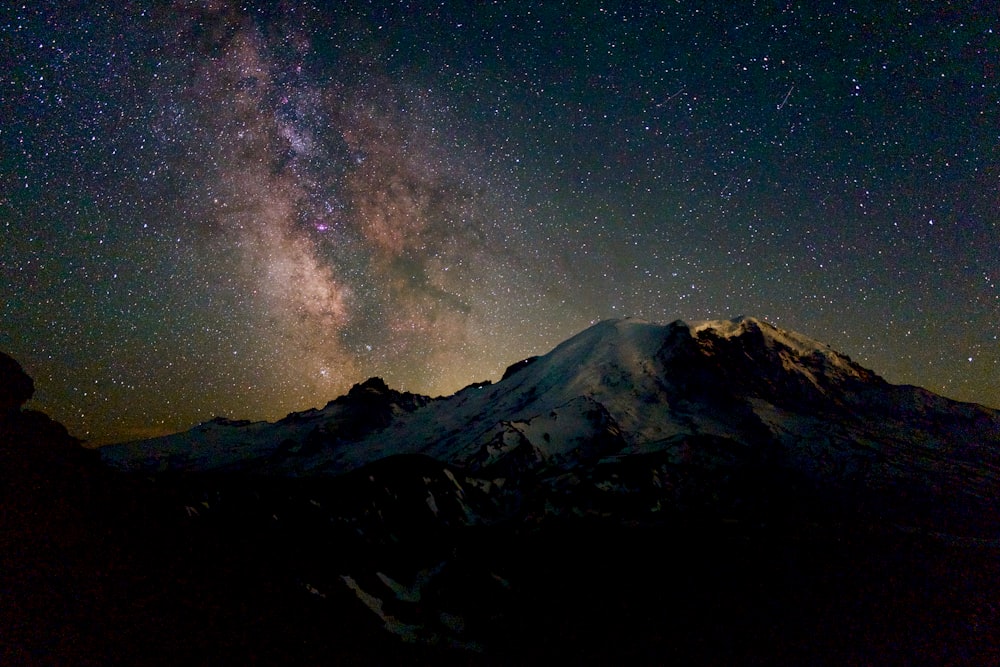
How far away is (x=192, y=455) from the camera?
424 ft

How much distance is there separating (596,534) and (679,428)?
3692cm

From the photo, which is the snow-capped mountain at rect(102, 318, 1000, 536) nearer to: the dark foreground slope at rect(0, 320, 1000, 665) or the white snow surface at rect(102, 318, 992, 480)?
the white snow surface at rect(102, 318, 992, 480)

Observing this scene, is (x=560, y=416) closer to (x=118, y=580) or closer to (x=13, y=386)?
(x=13, y=386)

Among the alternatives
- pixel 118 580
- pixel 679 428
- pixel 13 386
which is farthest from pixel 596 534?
pixel 13 386

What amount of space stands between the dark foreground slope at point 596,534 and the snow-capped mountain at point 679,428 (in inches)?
21.3

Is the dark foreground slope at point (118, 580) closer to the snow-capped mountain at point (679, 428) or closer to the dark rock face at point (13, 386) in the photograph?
the dark rock face at point (13, 386)

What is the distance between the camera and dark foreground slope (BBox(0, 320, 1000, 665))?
45.8 feet

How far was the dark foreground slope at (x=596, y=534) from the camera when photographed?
13969 mm

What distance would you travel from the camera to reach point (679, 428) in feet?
254

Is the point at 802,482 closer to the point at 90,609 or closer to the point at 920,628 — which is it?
the point at 920,628

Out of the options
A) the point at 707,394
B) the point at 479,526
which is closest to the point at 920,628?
the point at 479,526

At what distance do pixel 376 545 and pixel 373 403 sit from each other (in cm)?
9259

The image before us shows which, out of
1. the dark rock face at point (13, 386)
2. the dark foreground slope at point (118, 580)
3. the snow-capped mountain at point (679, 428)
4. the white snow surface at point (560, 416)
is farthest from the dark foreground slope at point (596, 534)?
the dark rock face at point (13, 386)

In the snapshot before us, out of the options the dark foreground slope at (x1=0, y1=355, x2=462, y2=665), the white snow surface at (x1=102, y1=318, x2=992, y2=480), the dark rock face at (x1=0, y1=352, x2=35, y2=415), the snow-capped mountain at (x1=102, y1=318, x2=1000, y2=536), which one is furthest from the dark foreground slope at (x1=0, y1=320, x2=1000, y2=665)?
the dark rock face at (x1=0, y1=352, x2=35, y2=415)
